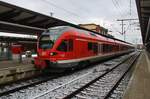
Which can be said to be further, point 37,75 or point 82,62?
point 82,62

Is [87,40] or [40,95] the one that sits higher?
[87,40]

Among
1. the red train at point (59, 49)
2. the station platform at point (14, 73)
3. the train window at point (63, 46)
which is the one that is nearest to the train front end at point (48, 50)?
the red train at point (59, 49)

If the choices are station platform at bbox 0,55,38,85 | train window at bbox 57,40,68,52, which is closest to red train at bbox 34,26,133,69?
train window at bbox 57,40,68,52


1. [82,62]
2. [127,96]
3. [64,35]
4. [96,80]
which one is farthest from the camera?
[82,62]

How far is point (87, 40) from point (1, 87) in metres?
8.30

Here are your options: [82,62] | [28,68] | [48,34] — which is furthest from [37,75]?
[82,62]

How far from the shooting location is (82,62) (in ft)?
52.7

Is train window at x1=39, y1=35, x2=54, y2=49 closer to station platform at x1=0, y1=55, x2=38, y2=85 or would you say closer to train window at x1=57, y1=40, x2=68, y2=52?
train window at x1=57, y1=40, x2=68, y2=52

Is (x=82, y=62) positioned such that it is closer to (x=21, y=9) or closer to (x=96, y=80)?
(x=96, y=80)

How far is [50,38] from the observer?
13.3m

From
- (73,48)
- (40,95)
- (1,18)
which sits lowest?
(40,95)

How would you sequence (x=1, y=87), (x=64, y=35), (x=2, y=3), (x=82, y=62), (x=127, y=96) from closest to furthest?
1. (x=127, y=96)
2. (x=1, y=87)
3. (x=2, y=3)
4. (x=64, y=35)
5. (x=82, y=62)

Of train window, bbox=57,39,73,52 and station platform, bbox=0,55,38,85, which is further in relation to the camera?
train window, bbox=57,39,73,52

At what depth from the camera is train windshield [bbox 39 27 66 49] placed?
43.2 feet
